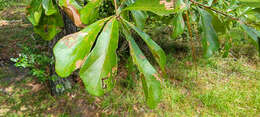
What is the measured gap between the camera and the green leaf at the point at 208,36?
0.50 meters

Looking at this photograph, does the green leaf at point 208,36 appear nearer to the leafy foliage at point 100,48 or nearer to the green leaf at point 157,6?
the leafy foliage at point 100,48

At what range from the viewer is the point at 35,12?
48 cm

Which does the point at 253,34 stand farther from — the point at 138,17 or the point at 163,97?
the point at 163,97

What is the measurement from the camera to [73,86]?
169 cm

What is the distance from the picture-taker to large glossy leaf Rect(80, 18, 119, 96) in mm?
355

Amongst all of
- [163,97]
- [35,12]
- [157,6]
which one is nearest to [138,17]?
[157,6]

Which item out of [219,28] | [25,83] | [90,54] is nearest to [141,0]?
[90,54]

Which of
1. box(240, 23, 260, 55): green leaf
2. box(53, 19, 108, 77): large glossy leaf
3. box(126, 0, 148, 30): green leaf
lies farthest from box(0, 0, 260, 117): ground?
box(53, 19, 108, 77): large glossy leaf

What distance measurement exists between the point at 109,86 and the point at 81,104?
1.31 meters

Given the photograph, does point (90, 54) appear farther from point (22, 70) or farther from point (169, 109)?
point (22, 70)

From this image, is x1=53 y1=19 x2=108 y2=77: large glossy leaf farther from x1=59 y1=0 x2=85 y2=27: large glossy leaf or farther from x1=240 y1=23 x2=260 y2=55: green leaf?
x1=240 y1=23 x2=260 y2=55: green leaf

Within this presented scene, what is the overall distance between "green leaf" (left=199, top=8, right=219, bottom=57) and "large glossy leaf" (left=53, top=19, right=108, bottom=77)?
343mm

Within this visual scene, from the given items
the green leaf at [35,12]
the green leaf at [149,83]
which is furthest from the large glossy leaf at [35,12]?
the green leaf at [149,83]

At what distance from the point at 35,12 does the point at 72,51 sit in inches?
9.4
